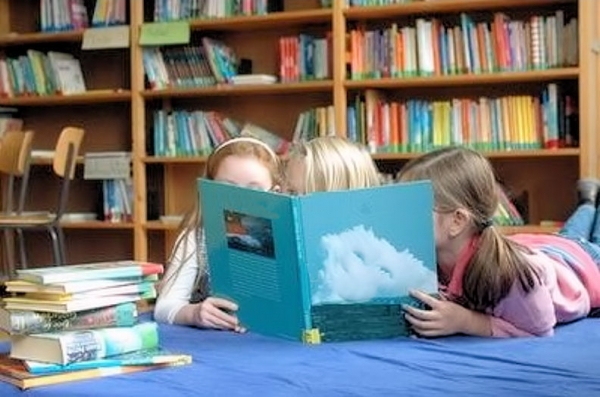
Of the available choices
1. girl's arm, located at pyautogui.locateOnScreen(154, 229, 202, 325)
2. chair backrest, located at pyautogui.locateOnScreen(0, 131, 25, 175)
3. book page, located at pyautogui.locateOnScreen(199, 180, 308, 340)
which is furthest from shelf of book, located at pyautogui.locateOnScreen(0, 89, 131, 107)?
book page, located at pyautogui.locateOnScreen(199, 180, 308, 340)

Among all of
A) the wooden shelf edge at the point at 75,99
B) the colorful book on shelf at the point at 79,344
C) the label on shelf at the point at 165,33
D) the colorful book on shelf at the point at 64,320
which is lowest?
the colorful book on shelf at the point at 79,344

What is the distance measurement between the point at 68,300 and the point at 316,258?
1.24 ft

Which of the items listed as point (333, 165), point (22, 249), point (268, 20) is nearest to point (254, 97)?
point (268, 20)

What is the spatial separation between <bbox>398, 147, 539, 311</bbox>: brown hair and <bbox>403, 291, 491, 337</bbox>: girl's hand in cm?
4

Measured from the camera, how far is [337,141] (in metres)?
1.67

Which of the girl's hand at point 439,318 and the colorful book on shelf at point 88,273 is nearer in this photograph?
the colorful book on shelf at point 88,273

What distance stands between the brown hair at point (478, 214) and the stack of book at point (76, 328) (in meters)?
0.50

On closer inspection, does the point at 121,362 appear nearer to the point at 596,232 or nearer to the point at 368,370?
the point at 368,370

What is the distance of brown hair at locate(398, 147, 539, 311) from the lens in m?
1.48

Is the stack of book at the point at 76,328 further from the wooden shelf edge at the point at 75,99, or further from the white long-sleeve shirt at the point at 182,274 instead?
the wooden shelf edge at the point at 75,99

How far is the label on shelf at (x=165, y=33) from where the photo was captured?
4078 mm

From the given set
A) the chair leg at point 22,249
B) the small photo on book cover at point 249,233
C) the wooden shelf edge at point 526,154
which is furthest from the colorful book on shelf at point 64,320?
the chair leg at point 22,249

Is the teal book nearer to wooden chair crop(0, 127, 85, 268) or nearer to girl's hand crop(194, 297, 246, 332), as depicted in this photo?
girl's hand crop(194, 297, 246, 332)

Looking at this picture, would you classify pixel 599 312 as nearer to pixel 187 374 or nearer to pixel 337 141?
pixel 337 141
